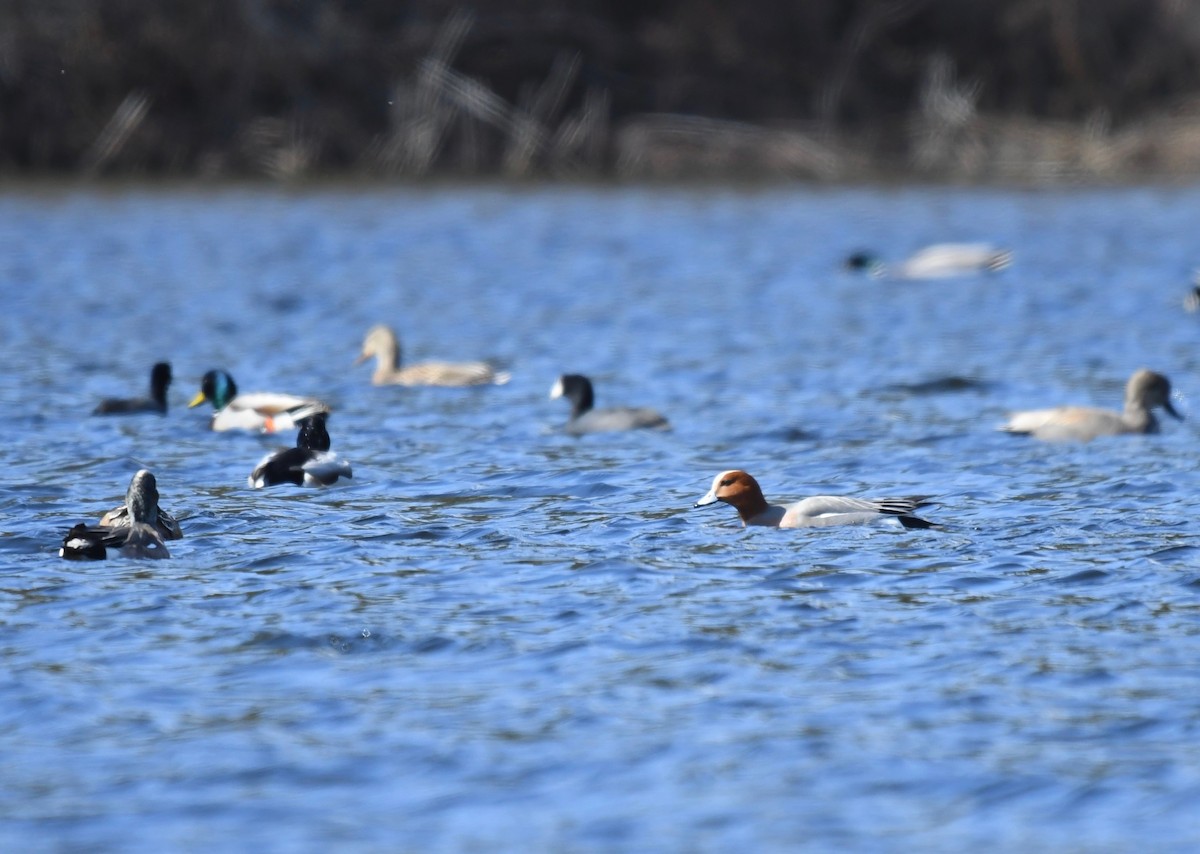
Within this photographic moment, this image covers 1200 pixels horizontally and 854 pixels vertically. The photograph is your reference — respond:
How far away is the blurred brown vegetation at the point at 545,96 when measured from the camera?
1598 inches

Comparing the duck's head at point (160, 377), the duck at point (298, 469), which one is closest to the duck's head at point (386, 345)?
the duck's head at point (160, 377)

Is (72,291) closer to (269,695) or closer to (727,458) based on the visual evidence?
(727,458)

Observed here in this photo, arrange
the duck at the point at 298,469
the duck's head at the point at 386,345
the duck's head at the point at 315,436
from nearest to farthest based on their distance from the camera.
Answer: the duck at the point at 298,469
the duck's head at the point at 315,436
the duck's head at the point at 386,345

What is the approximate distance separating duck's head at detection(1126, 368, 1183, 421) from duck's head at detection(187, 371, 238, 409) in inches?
266

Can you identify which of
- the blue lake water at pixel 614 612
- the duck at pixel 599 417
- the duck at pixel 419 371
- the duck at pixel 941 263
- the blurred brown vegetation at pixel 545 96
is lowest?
the blue lake water at pixel 614 612

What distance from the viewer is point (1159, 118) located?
139ft

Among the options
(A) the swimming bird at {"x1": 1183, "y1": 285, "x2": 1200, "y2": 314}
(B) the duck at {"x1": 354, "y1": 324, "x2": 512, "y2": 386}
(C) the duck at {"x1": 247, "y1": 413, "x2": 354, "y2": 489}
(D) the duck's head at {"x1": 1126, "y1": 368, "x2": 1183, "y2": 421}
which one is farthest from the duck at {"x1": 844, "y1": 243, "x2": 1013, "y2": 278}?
(C) the duck at {"x1": 247, "y1": 413, "x2": 354, "y2": 489}

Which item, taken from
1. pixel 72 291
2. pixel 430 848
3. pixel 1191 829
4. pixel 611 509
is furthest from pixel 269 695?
pixel 72 291

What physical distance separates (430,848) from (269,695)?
169 cm

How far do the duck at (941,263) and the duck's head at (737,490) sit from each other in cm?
1637

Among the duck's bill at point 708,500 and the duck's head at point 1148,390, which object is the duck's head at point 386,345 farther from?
the duck's bill at point 708,500

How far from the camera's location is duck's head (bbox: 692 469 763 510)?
1043 centimetres

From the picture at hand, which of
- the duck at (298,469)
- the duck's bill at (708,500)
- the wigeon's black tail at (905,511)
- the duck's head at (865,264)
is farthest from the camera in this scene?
the duck's head at (865,264)

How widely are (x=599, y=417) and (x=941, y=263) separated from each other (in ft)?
42.8
